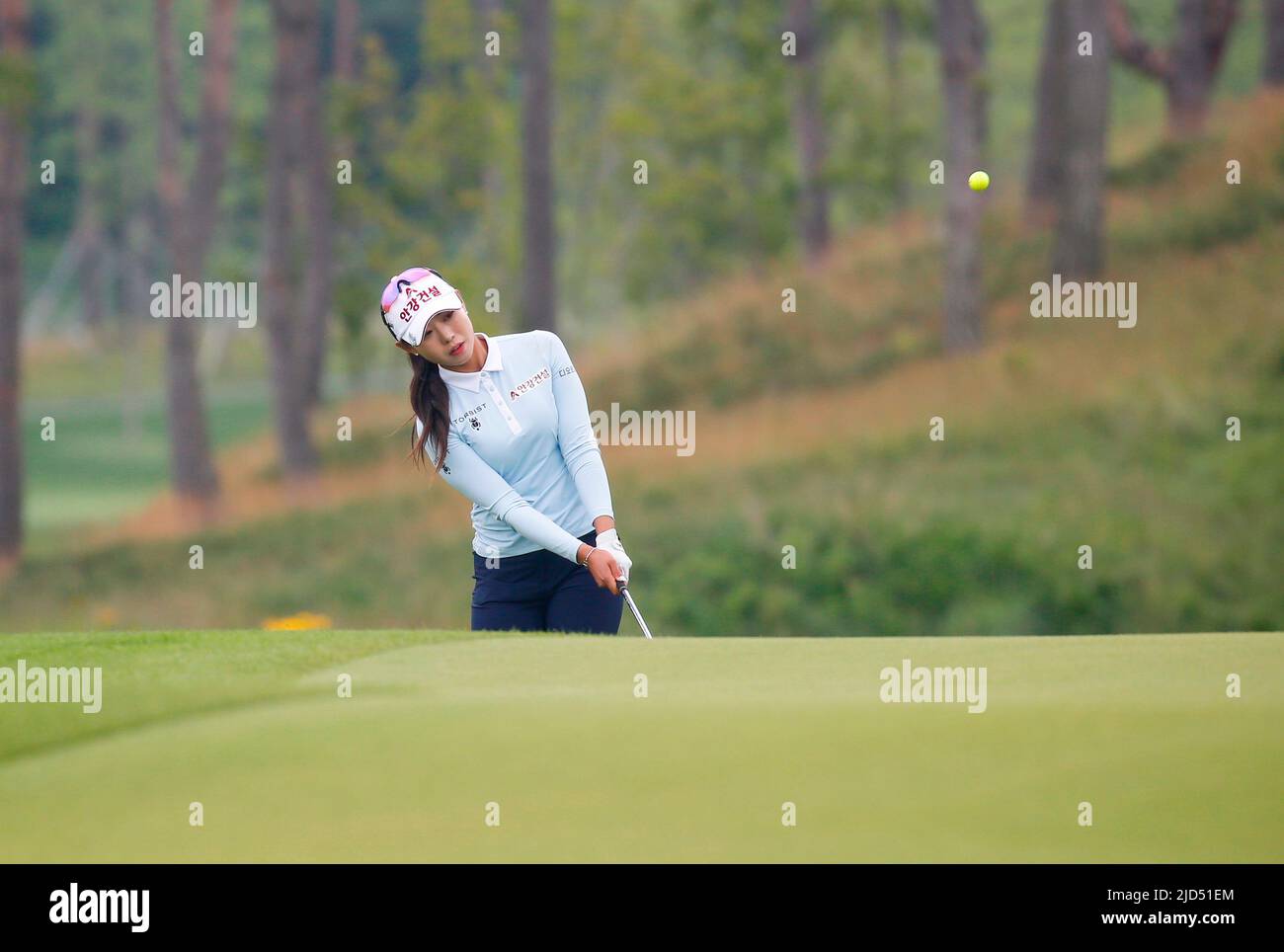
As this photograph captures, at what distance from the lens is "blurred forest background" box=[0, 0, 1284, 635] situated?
15727mm

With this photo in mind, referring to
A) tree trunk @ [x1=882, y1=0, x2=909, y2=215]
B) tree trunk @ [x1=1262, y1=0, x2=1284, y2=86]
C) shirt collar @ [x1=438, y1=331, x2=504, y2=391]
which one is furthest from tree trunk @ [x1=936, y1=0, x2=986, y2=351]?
shirt collar @ [x1=438, y1=331, x2=504, y2=391]

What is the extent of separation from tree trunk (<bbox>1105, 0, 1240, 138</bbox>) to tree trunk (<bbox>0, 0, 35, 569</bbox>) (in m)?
15.7

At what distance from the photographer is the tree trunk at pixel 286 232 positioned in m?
24.6

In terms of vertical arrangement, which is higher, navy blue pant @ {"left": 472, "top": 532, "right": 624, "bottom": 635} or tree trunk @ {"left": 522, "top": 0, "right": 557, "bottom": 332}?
tree trunk @ {"left": 522, "top": 0, "right": 557, "bottom": 332}

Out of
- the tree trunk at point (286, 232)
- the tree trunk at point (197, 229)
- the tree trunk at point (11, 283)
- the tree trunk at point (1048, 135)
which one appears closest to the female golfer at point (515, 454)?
the tree trunk at point (1048, 135)

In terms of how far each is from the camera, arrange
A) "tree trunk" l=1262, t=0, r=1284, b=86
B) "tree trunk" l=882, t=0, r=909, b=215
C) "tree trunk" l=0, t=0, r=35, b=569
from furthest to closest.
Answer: "tree trunk" l=882, t=0, r=909, b=215
"tree trunk" l=1262, t=0, r=1284, b=86
"tree trunk" l=0, t=0, r=35, b=569

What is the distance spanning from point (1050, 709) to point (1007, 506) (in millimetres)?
11728

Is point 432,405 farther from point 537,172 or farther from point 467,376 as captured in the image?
point 537,172

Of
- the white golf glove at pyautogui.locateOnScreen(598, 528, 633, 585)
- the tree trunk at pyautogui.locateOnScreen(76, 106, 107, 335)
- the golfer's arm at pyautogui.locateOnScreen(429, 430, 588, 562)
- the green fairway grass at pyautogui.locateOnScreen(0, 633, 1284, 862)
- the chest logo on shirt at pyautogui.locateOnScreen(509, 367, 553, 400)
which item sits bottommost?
the green fairway grass at pyautogui.locateOnScreen(0, 633, 1284, 862)

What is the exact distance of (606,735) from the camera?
448 centimetres

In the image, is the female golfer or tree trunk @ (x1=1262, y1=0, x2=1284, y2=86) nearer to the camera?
the female golfer

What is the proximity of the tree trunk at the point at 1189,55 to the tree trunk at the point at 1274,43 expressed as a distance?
0.57 meters

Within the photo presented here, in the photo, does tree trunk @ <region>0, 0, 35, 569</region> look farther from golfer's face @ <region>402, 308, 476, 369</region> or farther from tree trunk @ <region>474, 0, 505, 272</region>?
golfer's face @ <region>402, 308, 476, 369</region>

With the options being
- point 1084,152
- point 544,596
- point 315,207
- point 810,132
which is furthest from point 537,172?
point 544,596
